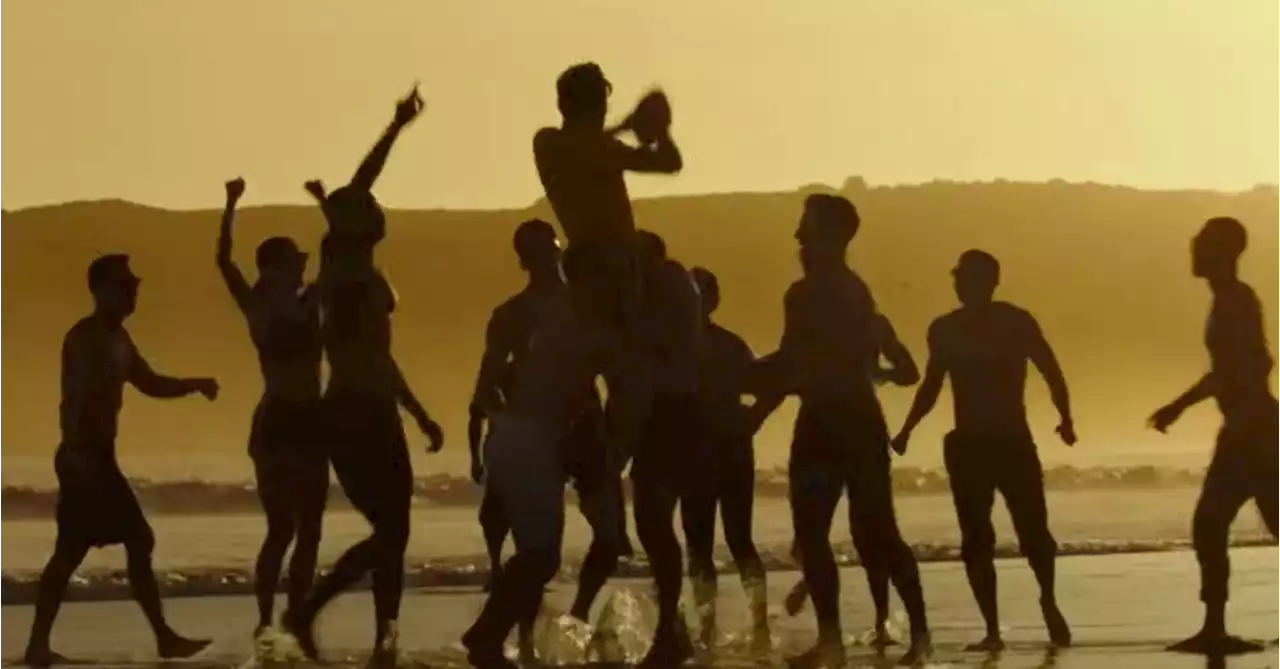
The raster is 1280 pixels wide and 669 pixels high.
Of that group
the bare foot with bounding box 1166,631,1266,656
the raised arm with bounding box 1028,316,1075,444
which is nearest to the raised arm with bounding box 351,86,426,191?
the raised arm with bounding box 1028,316,1075,444

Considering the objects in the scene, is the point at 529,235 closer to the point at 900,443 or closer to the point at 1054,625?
the point at 900,443

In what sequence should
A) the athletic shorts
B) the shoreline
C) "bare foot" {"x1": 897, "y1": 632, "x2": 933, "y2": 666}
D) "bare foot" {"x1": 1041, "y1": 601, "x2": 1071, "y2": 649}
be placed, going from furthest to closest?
the shoreline
"bare foot" {"x1": 1041, "y1": 601, "x2": 1071, "y2": 649}
"bare foot" {"x1": 897, "y1": 632, "x2": 933, "y2": 666}
the athletic shorts

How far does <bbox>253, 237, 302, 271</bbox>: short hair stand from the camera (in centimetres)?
1009

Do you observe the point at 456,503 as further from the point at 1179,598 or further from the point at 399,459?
the point at 399,459

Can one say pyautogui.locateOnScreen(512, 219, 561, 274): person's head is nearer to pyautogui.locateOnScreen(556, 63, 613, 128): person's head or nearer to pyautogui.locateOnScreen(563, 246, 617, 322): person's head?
pyautogui.locateOnScreen(556, 63, 613, 128): person's head

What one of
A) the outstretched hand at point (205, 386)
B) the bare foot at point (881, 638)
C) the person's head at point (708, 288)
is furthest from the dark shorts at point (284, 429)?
the bare foot at point (881, 638)

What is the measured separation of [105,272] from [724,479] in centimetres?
298

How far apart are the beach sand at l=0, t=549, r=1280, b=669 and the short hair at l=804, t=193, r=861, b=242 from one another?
1.88m

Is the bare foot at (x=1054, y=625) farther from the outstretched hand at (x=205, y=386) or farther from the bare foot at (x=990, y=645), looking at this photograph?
the outstretched hand at (x=205, y=386)

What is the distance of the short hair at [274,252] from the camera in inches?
397

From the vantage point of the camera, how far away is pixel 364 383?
9117 mm

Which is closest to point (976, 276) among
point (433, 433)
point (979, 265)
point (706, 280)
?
point (979, 265)

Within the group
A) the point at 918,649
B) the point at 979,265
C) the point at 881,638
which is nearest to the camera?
the point at 918,649

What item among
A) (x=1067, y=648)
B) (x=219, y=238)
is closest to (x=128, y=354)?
(x=219, y=238)
